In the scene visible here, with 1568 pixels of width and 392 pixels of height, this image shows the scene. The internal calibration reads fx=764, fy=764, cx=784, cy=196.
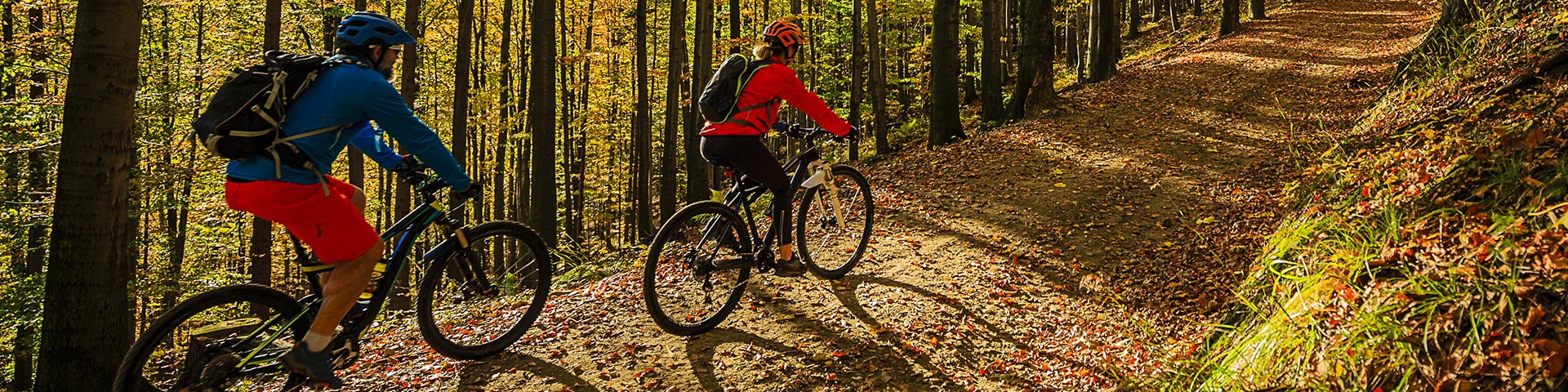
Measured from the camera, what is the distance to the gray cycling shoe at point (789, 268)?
6.07 meters

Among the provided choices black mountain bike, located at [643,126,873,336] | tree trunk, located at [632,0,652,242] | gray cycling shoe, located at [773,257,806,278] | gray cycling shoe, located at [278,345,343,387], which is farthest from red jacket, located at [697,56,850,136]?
tree trunk, located at [632,0,652,242]

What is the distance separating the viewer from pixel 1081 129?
11.4 m

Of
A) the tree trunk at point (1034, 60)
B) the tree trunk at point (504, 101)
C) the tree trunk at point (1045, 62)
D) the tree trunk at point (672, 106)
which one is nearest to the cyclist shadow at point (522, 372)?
the tree trunk at point (672, 106)

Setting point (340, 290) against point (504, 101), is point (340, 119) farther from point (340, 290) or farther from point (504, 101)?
point (504, 101)

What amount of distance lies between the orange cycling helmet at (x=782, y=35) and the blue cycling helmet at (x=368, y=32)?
234 centimetres

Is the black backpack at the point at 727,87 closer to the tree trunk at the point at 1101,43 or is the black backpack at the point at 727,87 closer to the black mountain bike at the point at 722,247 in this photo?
the black mountain bike at the point at 722,247

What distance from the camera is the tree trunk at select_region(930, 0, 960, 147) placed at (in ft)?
38.7

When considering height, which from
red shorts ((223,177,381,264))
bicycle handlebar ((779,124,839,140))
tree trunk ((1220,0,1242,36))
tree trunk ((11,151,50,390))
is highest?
tree trunk ((1220,0,1242,36))

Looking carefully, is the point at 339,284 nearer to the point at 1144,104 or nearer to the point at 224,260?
the point at 1144,104

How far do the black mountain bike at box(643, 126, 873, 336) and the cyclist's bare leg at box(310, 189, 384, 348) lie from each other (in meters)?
1.68

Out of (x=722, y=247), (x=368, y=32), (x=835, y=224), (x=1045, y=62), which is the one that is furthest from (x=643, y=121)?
(x=368, y=32)

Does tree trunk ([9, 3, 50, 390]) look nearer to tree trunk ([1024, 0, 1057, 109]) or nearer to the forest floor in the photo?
the forest floor

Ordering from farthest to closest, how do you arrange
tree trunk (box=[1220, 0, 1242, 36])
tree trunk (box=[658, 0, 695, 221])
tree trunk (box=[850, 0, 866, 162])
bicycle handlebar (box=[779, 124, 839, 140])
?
tree trunk (box=[1220, 0, 1242, 36]) < tree trunk (box=[850, 0, 866, 162]) < tree trunk (box=[658, 0, 695, 221]) < bicycle handlebar (box=[779, 124, 839, 140])

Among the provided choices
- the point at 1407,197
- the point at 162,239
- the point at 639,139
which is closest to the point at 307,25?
the point at 162,239
